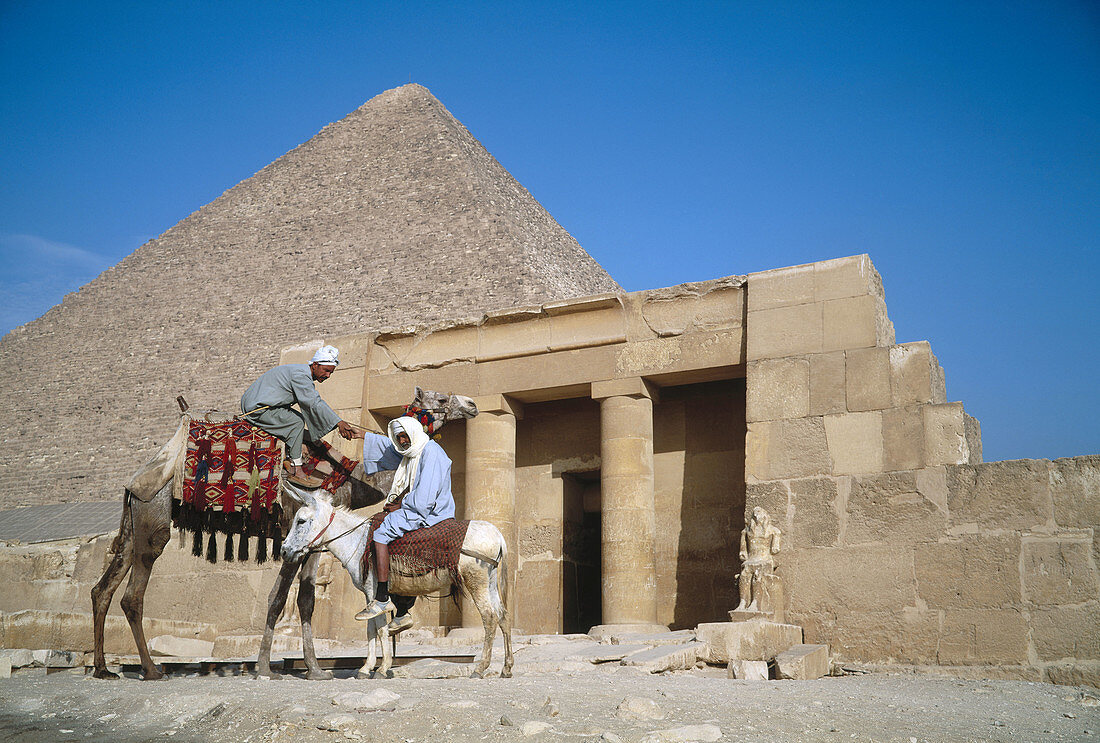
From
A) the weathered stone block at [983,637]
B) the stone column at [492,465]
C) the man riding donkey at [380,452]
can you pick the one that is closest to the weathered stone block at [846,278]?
the weathered stone block at [983,637]

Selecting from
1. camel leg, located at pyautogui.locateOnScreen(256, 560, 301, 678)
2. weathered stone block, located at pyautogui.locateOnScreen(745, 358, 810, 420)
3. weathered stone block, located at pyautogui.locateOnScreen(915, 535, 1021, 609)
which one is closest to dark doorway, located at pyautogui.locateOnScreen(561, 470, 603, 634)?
weathered stone block, located at pyautogui.locateOnScreen(745, 358, 810, 420)

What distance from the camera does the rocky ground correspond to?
5.23 meters

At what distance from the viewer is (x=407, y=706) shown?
18.2 ft

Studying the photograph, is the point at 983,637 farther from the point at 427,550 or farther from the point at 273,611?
the point at 273,611

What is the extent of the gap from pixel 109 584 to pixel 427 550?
220 centimetres

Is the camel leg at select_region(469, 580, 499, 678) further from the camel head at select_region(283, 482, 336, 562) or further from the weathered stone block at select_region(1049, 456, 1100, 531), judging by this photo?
the weathered stone block at select_region(1049, 456, 1100, 531)

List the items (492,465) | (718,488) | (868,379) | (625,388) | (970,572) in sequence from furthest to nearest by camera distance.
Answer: (492,465) < (718,488) < (625,388) < (868,379) < (970,572)

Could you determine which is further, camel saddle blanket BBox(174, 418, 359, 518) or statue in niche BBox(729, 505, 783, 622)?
statue in niche BBox(729, 505, 783, 622)

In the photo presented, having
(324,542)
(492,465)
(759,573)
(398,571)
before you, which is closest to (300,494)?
(324,542)

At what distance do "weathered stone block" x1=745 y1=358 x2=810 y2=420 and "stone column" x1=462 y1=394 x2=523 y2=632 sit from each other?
8.39 ft

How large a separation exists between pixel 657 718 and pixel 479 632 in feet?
17.5

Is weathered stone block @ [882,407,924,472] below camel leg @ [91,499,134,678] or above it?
above

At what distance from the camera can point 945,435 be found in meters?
9.21

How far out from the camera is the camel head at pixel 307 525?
23.7 feet
